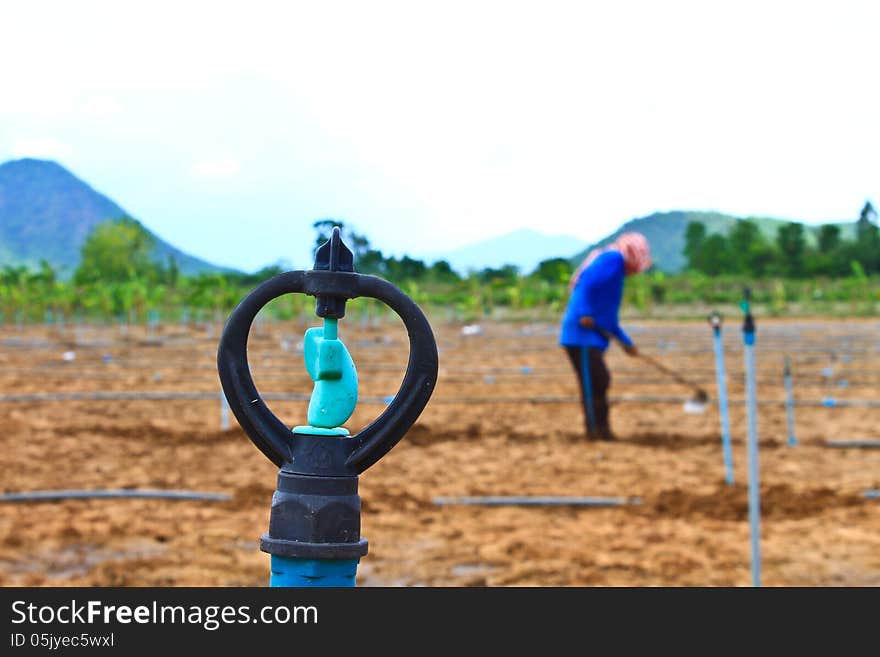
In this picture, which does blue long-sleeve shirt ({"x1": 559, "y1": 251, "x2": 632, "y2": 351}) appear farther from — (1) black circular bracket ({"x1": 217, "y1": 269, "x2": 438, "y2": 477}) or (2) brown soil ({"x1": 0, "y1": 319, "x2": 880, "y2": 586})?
(1) black circular bracket ({"x1": 217, "y1": 269, "x2": 438, "y2": 477})

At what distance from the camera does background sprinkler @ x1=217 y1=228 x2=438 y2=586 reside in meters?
0.92

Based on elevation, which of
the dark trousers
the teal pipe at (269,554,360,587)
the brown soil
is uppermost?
the teal pipe at (269,554,360,587)

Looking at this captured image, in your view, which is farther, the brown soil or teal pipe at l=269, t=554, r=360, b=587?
the brown soil

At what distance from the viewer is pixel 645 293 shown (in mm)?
30828

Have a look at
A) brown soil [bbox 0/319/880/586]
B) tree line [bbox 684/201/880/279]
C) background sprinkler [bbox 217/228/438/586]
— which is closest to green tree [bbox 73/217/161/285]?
tree line [bbox 684/201/880/279]

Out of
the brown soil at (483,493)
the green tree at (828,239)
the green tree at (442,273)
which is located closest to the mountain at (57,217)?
the green tree at (442,273)

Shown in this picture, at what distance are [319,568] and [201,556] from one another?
3.03 meters

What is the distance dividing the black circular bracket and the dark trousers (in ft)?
18.5

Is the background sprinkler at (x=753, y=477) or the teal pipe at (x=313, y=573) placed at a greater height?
the teal pipe at (x=313, y=573)

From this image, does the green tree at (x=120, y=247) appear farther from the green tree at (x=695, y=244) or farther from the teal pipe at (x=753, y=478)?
the teal pipe at (x=753, y=478)

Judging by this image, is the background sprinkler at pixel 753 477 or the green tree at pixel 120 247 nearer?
the background sprinkler at pixel 753 477

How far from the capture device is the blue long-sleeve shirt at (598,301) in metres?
6.39

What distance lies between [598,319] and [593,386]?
483mm

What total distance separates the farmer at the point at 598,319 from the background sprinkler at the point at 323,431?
554 cm
